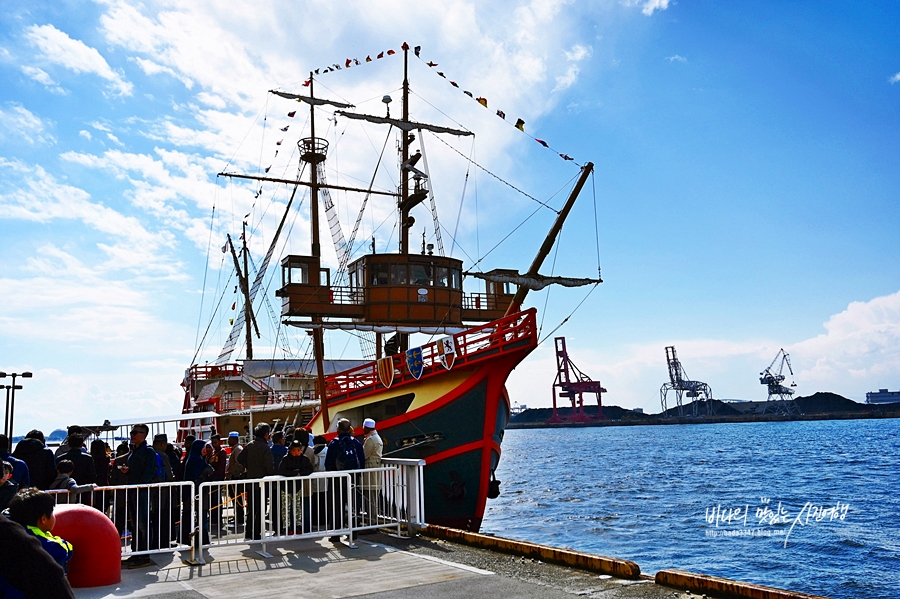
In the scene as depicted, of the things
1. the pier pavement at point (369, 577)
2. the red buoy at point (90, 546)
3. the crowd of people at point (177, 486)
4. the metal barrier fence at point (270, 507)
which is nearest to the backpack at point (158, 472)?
the crowd of people at point (177, 486)

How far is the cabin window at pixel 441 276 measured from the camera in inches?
1011

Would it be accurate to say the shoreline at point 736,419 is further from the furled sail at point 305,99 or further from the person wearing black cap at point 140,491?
the person wearing black cap at point 140,491

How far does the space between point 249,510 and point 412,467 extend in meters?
2.43

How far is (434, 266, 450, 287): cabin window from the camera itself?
25.7 meters

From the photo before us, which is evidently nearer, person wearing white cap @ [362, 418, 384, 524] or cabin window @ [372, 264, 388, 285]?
person wearing white cap @ [362, 418, 384, 524]

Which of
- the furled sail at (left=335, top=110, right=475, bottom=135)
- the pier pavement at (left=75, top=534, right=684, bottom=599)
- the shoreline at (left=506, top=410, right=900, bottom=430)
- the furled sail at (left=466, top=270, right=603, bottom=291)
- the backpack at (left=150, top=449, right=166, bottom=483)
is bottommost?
the shoreline at (left=506, top=410, right=900, bottom=430)

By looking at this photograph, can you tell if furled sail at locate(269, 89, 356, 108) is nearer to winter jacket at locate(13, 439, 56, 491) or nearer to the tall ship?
the tall ship

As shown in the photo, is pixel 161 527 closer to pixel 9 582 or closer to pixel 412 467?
pixel 412 467

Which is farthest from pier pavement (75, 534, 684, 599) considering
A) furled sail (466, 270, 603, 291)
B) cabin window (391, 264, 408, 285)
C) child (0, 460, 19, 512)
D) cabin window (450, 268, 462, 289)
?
cabin window (450, 268, 462, 289)

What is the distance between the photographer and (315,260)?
2538 centimetres

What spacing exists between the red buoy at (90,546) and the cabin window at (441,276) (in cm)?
1823

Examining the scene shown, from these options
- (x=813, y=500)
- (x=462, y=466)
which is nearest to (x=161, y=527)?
(x=462, y=466)

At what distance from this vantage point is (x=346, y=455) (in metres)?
11.2

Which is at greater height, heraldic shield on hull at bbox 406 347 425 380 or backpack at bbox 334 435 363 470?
heraldic shield on hull at bbox 406 347 425 380
